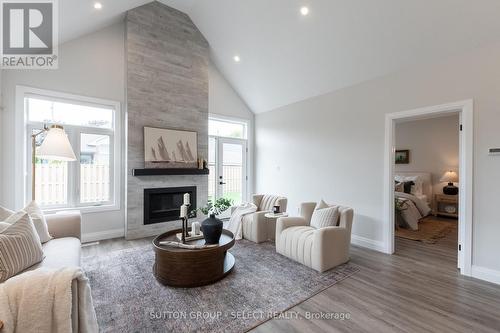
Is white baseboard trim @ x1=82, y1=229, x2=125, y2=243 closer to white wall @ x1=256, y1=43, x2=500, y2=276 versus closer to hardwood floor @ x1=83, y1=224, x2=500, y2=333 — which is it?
white wall @ x1=256, y1=43, x2=500, y2=276

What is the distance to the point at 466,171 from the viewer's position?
291 centimetres

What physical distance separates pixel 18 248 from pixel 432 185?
8.43 metres

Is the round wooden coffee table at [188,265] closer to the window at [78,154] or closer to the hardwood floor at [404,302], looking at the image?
the hardwood floor at [404,302]

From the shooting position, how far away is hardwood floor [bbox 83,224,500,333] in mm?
1963

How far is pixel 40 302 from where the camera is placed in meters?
1.07

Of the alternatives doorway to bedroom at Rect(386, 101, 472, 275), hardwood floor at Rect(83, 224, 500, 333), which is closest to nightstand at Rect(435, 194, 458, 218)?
doorway to bedroom at Rect(386, 101, 472, 275)

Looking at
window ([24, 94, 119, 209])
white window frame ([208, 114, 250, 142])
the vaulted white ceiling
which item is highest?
the vaulted white ceiling

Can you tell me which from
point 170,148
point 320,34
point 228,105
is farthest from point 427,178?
point 170,148

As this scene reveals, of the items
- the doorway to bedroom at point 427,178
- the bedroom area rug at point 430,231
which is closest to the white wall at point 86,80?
the bedroom area rug at point 430,231

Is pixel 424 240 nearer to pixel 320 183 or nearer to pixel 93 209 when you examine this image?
pixel 320 183

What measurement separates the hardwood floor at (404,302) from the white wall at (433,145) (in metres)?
4.16

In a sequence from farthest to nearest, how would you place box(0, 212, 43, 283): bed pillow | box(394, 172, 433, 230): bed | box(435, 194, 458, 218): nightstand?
box(435, 194, 458, 218): nightstand → box(394, 172, 433, 230): bed → box(0, 212, 43, 283): bed pillow

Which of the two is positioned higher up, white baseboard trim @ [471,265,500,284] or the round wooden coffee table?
the round wooden coffee table

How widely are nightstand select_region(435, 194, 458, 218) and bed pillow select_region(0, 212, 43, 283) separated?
7994 mm
